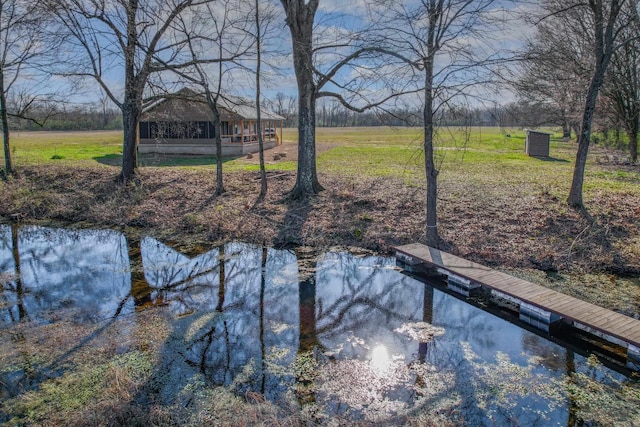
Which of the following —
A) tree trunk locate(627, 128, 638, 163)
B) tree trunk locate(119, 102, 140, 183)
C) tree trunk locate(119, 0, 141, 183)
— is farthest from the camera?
tree trunk locate(627, 128, 638, 163)

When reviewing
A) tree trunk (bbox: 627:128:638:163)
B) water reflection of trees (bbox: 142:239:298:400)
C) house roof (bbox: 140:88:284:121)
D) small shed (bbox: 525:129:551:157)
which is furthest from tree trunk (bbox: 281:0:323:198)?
tree trunk (bbox: 627:128:638:163)

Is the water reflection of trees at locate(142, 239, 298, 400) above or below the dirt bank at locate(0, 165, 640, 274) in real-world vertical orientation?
below

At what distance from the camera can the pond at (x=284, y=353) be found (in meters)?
4.23

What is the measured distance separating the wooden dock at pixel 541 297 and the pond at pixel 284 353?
410 mm

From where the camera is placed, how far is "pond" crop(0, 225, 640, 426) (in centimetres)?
423

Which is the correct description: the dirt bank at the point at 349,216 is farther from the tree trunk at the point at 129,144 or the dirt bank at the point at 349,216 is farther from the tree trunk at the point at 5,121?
the tree trunk at the point at 5,121

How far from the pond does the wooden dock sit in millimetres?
410

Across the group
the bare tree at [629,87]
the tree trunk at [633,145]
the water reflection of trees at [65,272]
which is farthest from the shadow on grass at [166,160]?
the tree trunk at [633,145]

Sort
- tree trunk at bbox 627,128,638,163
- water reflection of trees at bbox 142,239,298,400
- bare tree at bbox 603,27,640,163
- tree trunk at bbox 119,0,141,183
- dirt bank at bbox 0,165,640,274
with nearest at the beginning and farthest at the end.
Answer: water reflection of trees at bbox 142,239,298,400 → dirt bank at bbox 0,165,640,274 → tree trunk at bbox 119,0,141,183 → bare tree at bbox 603,27,640,163 → tree trunk at bbox 627,128,638,163

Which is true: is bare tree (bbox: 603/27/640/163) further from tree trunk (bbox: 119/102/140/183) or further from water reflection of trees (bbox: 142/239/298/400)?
tree trunk (bbox: 119/102/140/183)

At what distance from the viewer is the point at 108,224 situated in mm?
11797

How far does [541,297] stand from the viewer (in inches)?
241

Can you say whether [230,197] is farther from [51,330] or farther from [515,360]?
[515,360]

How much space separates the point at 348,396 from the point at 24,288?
20.3 ft
